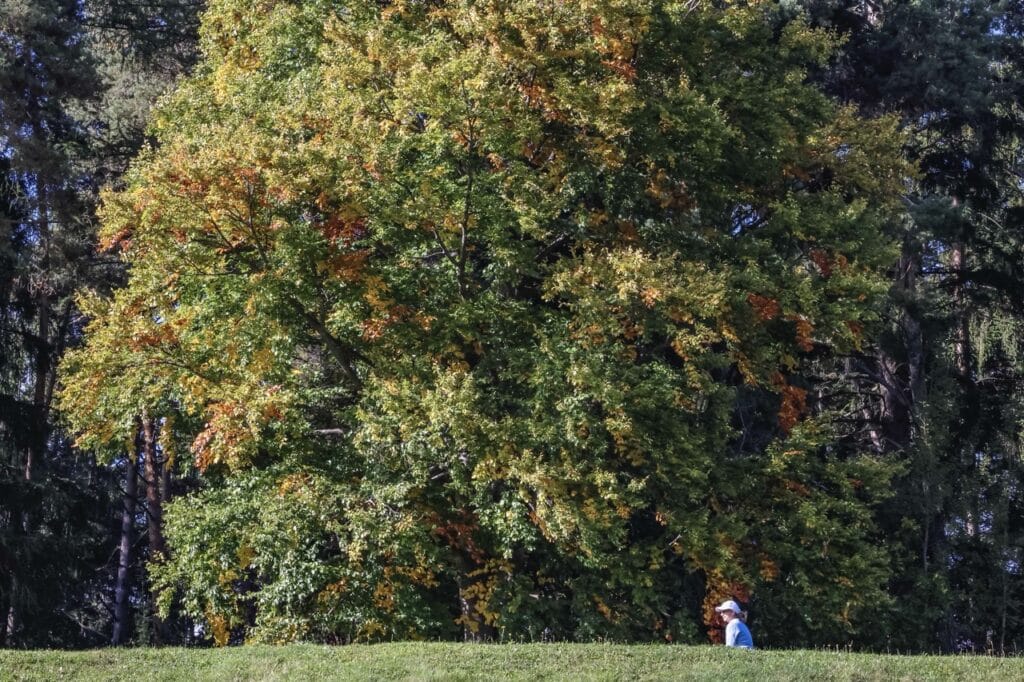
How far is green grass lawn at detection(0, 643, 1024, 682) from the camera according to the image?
39.7 feet

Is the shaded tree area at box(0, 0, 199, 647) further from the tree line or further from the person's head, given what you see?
the person's head

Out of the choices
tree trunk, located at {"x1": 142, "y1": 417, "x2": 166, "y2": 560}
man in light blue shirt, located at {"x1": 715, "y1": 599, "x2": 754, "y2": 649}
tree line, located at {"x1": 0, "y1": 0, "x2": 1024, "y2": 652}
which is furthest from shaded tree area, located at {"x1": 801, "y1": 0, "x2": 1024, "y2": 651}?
tree trunk, located at {"x1": 142, "y1": 417, "x2": 166, "y2": 560}

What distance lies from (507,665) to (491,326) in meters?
6.11

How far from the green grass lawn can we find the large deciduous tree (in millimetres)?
2384

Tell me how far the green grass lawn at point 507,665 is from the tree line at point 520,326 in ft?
7.66

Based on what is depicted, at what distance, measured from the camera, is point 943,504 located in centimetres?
2156

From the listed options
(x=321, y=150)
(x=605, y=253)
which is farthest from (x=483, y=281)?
(x=321, y=150)

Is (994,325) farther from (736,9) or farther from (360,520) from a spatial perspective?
(360,520)

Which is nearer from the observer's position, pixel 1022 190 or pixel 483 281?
pixel 483 281

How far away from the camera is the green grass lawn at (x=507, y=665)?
39.7ft

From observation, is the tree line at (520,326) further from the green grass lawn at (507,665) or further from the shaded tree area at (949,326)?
the green grass lawn at (507,665)

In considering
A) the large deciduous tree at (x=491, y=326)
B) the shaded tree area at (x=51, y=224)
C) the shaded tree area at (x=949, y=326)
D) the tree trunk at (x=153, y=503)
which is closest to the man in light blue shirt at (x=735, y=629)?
the large deciduous tree at (x=491, y=326)

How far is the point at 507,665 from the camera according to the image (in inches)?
490

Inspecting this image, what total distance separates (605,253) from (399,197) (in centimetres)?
316
